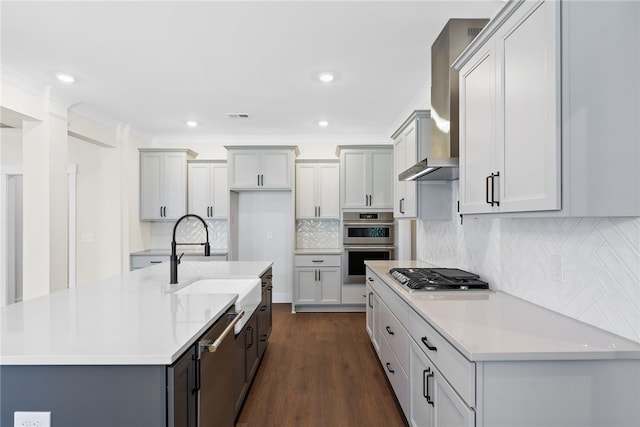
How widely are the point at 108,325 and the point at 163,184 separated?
423 centimetres

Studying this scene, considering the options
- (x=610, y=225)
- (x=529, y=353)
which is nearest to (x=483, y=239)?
(x=610, y=225)

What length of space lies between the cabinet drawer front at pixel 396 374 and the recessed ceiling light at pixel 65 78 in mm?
3842

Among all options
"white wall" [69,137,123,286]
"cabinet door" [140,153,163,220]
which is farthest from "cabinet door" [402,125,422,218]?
"white wall" [69,137,123,286]

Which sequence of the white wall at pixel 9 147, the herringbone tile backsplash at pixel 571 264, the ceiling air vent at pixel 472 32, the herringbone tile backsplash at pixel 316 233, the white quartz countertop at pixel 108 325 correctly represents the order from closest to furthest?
the white quartz countertop at pixel 108 325, the herringbone tile backsplash at pixel 571 264, the ceiling air vent at pixel 472 32, the white wall at pixel 9 147, the herringbone tile backsplash at pixel 316 233

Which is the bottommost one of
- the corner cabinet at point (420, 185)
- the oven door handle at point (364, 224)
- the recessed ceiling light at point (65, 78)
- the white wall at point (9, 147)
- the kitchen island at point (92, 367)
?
the kitchen island at point (92, 367)

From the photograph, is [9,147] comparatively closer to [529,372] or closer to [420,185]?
[420,185]

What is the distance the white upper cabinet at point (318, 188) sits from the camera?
5.17 m

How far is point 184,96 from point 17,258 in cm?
359

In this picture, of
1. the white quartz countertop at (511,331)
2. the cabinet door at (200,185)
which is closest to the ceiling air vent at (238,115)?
the cabinet door at (200,185)

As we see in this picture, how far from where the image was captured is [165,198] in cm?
520

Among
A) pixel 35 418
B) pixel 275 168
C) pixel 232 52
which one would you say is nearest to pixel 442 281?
pixel 35 418

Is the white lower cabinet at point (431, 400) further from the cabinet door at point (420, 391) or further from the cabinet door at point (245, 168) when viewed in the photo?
the cabinet door at point (245, 168)

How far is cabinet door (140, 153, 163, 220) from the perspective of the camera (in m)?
5.18

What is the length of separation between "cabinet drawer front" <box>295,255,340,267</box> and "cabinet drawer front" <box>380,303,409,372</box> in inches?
78.1
